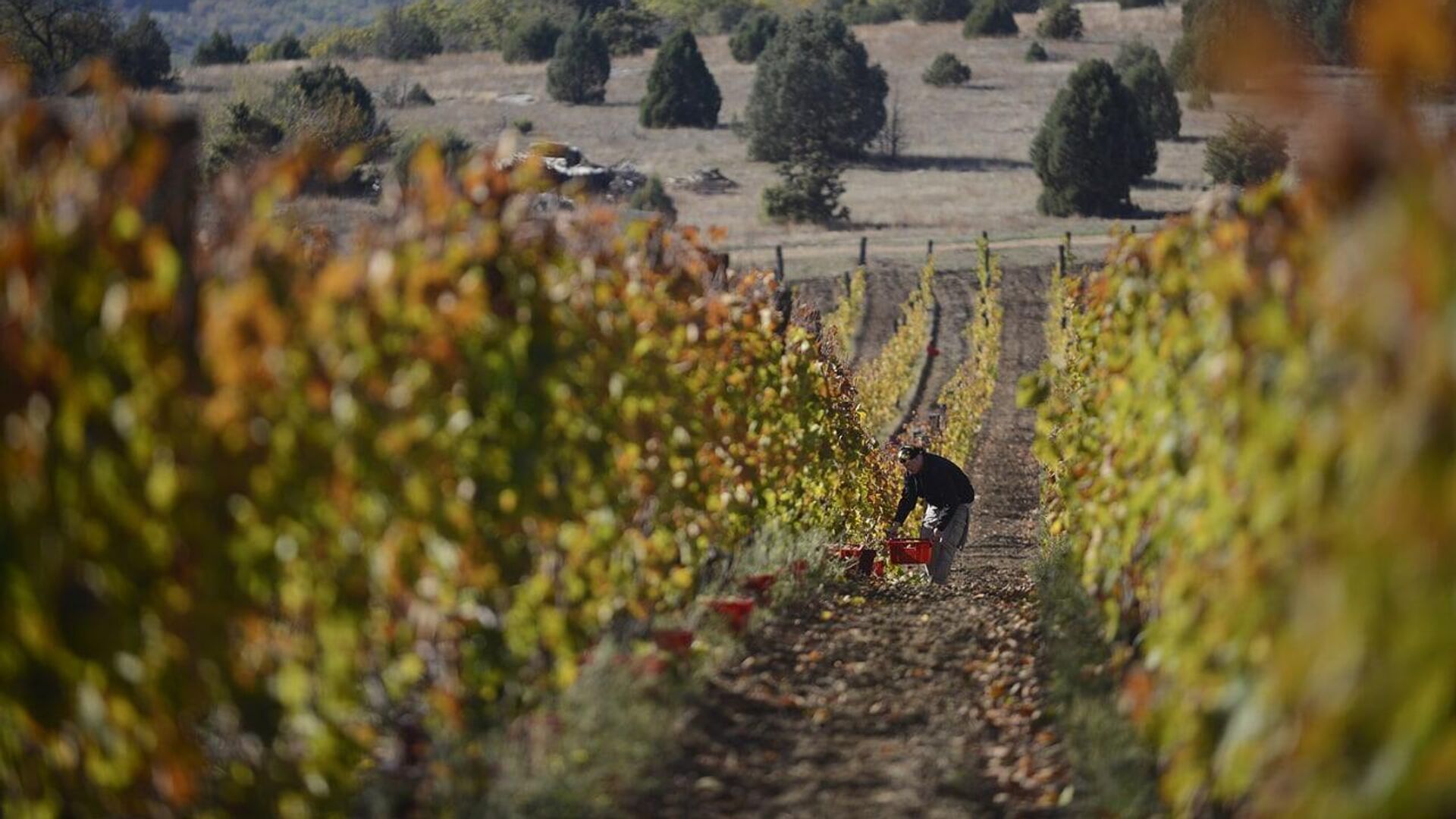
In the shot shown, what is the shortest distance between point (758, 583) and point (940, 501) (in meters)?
4.15

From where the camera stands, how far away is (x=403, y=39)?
7319cm

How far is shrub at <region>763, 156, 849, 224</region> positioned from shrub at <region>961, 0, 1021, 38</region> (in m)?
32.7

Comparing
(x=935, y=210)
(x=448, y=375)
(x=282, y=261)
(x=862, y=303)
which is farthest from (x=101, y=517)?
(x=935, y=210)

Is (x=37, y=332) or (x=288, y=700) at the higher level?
(x=37, y=332)

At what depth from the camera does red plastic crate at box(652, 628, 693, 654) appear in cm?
573

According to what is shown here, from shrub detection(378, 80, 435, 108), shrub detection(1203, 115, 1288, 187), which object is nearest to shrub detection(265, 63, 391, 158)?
shrub detection(378, 80, 435, 108)

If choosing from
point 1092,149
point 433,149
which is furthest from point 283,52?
point 433,149

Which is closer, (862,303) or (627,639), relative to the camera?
(627,639)

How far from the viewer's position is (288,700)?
11.5 ft

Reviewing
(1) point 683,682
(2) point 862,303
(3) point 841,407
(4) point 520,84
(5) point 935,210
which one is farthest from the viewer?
(4) point 520,84

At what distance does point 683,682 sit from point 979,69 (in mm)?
63852

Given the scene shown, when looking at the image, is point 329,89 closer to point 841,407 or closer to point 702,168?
point 702,168

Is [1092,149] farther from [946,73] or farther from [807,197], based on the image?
[946,73]

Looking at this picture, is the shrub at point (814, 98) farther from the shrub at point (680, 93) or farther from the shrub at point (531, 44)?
the shrub at point (531, 44)
